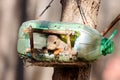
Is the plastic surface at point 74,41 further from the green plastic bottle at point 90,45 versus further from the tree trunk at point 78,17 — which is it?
the tree trunk at point 78,17

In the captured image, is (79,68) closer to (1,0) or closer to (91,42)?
(91,42)

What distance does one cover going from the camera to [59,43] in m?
1.81

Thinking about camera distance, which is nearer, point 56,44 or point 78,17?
point 56,44

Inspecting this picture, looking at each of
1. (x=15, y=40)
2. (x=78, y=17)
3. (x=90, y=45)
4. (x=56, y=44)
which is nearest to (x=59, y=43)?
(x=56, y=44)

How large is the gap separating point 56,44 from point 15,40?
90.5 inches

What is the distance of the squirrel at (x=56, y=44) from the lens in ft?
5.89

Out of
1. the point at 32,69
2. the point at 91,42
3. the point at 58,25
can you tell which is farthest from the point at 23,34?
the point at 32,69

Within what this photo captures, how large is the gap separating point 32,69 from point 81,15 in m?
2.10

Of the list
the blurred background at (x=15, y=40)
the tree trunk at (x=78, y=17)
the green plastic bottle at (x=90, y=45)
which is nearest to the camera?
the green plastic bottle at (x=90, y=45)

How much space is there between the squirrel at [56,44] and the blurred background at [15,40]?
2232mm

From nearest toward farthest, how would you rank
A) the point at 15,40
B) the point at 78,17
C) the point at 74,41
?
the point at 74,41 < the point at 78,17 < the point at 15,40

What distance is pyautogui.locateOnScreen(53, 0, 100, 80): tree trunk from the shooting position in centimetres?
204

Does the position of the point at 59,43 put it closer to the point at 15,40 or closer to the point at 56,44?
the point at 56,44

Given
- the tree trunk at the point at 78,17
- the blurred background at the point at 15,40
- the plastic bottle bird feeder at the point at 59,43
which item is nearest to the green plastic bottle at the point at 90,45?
the plastic bottle bird feeder at the point at 59,43
